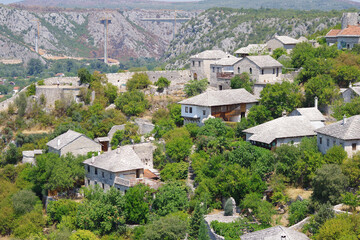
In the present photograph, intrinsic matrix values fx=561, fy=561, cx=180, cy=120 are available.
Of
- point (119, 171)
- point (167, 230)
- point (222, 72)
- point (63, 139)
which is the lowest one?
point (167, 230)

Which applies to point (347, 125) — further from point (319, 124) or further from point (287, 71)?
point (287, 71)

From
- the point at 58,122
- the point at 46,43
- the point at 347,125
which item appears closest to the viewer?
the point at 347,125

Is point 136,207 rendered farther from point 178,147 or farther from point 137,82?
point 137,82

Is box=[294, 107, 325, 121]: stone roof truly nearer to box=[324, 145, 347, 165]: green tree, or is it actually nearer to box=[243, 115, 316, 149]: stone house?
box=[243, 115, 316, 149]: stone house

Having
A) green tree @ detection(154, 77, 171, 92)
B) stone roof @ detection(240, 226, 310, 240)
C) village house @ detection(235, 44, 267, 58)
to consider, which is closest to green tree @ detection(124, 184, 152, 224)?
stone roof @ detection(240, 226, 310, 240)

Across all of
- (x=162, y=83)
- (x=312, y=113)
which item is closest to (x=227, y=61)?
(x=162, y=83)

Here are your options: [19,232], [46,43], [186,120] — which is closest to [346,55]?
[186,120]
